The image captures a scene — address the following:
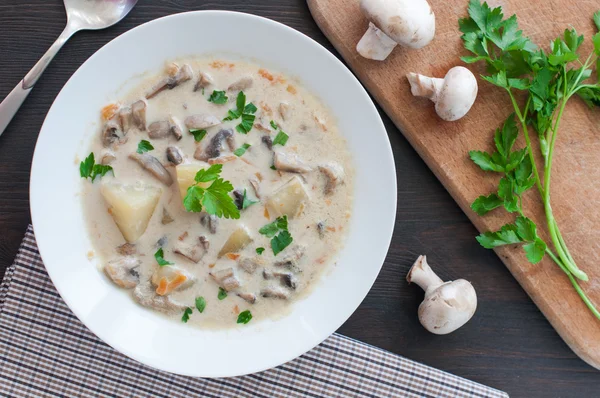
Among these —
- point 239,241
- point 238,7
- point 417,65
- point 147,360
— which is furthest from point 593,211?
point 147,360

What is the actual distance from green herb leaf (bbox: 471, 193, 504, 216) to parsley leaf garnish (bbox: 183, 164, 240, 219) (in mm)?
1259

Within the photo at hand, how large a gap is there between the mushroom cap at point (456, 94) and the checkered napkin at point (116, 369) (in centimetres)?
129

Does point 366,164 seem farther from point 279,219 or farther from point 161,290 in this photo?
point 161,290

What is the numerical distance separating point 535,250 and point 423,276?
58cm

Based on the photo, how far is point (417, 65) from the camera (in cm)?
304

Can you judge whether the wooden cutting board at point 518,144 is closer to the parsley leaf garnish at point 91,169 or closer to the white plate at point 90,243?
the white plate at point 90,243

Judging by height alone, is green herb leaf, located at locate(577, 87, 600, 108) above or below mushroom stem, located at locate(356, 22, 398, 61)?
below

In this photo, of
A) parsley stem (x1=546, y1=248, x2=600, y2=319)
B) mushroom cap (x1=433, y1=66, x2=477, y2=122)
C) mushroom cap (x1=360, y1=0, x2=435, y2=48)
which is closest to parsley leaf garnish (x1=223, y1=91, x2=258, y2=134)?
mushroom cap (x1=360, y1=0, x2=435, y2=48)

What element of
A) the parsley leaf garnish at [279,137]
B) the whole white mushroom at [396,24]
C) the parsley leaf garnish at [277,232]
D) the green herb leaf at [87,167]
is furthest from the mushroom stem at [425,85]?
the green herb leaf at [87,167]

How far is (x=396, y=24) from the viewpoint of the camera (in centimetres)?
278

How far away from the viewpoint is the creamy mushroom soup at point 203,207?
2701 millimetres

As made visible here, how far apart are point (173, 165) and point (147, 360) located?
922 mm

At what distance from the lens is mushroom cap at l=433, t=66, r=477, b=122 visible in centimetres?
287

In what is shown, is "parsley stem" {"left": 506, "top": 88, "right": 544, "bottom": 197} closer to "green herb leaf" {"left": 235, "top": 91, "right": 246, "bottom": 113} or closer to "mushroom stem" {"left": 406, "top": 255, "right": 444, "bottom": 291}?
"mushroom stem" {"left": 406, "top": 255, "right": 444, "bottom": 291}
